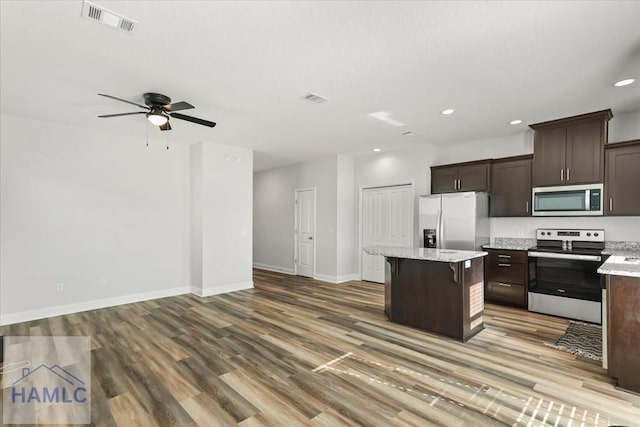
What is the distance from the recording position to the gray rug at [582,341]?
321cm

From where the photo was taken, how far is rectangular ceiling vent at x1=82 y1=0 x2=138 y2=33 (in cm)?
212

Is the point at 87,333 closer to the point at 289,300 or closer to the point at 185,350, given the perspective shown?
the point at 185,350

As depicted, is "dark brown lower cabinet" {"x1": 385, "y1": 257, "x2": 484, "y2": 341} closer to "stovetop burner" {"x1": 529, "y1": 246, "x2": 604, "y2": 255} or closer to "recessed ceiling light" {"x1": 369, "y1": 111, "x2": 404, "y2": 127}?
"stovetop burner" {"x1": 529, "y1": 246, "x2": 604, "y2": 255}

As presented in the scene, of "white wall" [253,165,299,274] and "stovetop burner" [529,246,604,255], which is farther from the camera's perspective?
"white wall" [253,165,299,274]

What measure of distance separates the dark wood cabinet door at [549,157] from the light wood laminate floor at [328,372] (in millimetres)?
2005

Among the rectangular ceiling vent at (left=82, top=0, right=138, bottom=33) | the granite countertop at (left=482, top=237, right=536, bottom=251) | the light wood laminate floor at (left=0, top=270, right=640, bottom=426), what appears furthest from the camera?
the granite countertop at (left=482, top=237, right=536, bottom=251)

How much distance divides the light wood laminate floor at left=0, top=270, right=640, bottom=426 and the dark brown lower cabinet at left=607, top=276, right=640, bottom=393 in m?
0.15

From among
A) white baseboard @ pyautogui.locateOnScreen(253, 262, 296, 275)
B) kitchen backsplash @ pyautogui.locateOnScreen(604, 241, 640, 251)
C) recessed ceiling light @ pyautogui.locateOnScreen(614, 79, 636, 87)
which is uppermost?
recessed ceiling light @ pyautogui.locateOnScreen(614, 79, 636, 87)

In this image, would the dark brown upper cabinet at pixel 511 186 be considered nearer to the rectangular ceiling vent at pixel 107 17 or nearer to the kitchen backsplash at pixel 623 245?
the kitchen backsplash at pixel 623 245

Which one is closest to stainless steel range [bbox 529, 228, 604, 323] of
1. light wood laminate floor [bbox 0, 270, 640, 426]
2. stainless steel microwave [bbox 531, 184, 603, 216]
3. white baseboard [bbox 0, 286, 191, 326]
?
light wood laminate floor [bbox 0, 270, 640, 426]

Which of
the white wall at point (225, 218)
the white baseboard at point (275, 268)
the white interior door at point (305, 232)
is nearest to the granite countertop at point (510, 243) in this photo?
the white interior door at point (305, 232)

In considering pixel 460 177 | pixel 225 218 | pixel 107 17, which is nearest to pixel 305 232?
pixel 225 218

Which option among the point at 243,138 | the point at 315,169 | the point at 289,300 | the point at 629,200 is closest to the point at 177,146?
the point at 243,138

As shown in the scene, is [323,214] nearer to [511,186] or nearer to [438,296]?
[511,186]
